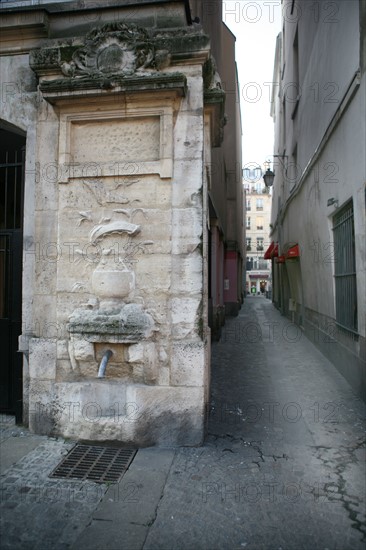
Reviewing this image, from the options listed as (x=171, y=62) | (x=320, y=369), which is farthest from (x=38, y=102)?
(x=320, y=369)

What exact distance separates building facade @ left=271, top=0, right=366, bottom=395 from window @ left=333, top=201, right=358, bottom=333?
0.05 ft

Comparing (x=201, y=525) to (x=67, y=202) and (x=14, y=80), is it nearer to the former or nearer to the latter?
(x=67, y=202)

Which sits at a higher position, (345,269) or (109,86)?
(109,86)

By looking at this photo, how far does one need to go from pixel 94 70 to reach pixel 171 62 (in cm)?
88

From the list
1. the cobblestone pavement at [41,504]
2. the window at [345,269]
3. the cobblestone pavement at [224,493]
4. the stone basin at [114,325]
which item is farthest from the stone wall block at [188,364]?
the window at [345,269]

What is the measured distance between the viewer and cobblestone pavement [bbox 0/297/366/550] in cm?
261

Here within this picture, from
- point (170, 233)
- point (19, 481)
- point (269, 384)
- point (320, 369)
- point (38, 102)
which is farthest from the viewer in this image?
point (320, 369)

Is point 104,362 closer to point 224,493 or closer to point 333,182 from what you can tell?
point 224,493

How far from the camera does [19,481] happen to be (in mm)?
3287

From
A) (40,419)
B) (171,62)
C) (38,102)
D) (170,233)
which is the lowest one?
(40,419)

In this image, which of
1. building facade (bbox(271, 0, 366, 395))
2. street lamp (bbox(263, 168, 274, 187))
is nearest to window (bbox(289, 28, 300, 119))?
building facade (bbox(271, 0, 366, 395))

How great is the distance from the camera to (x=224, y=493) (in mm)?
3139

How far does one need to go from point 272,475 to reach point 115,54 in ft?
15.3

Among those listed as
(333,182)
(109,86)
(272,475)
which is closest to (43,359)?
(272,475)
